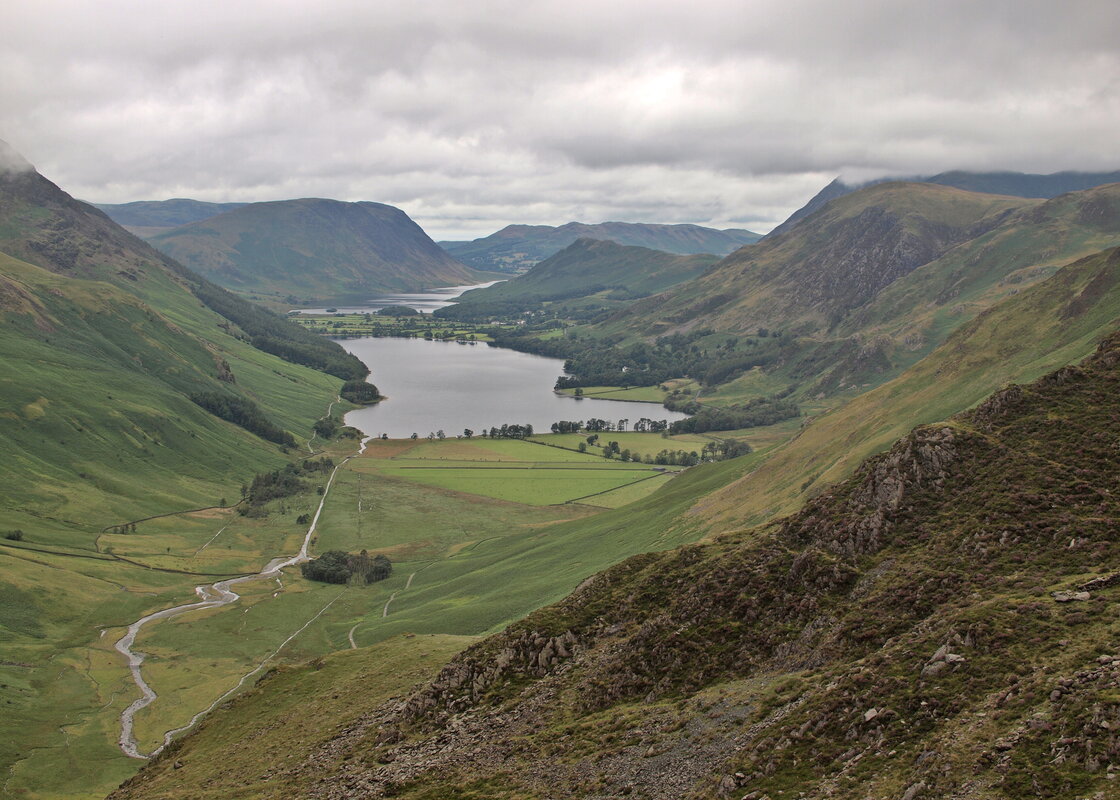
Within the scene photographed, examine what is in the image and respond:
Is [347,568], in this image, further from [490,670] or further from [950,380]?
[950,380]

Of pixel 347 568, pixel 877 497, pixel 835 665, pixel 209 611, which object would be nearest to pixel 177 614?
pixel 209 611

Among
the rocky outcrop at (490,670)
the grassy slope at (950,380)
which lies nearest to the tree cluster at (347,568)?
the grassy slope at (950,380)

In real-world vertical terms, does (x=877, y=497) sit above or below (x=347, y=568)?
above

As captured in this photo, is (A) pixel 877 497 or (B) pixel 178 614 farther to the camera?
(B) pixel 178 614

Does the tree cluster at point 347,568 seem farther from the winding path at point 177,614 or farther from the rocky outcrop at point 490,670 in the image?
the rocky outcrop at point 490,670

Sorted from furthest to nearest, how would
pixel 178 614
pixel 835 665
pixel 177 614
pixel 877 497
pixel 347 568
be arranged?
pixel 347 568 → pixel 177 614 → pixel 178 614 → pixel 877 497 → pixel 835 665

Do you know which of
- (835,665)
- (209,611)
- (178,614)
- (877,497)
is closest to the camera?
(835,665)

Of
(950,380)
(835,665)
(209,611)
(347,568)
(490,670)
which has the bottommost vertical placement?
(209,611)

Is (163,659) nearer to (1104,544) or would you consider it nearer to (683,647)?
(683,647)
